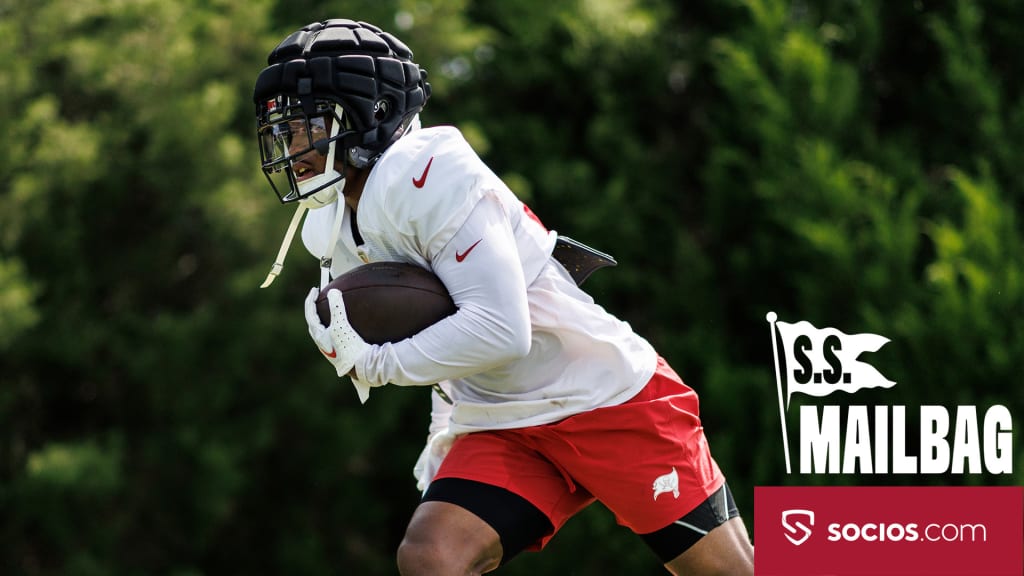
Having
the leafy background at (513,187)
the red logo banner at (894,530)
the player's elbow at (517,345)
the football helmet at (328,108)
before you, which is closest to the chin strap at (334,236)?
the football helmet at (328,108)

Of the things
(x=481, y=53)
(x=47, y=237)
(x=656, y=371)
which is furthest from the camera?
(x=481, y=53)

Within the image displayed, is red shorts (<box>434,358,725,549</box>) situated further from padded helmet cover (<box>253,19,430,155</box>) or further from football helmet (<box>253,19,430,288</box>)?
padded helmet cover (<box>253,19,430,155</box>)

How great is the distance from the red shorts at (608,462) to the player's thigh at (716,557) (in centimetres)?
9

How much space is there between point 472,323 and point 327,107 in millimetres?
650

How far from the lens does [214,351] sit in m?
8.93

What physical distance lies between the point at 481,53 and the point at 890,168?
3.43 metres

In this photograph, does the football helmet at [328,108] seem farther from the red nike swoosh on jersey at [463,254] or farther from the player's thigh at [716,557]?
the player's thigh at [716,557]

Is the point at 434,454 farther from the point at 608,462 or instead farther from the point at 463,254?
the point at 463,254

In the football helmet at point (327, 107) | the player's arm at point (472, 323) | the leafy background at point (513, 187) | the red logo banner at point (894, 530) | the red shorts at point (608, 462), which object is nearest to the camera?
the player's arm at point (472, 323)

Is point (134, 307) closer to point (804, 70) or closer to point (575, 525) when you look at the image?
point (575, 525)

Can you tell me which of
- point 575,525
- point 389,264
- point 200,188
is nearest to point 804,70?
point 575,525

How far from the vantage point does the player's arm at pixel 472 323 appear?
3.01 meters

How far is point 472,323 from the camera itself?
3.00 metres

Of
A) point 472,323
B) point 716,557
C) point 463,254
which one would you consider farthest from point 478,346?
point 716,557
